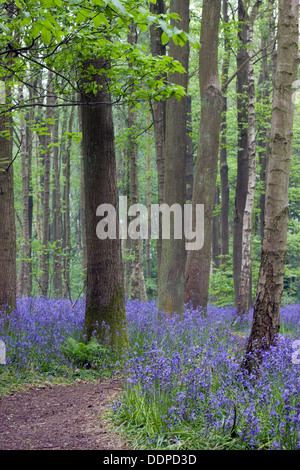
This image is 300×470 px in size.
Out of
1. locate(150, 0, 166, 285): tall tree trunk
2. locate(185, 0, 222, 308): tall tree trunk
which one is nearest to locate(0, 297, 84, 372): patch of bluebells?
locate(185, 0, 222, 308): tall tree trunk

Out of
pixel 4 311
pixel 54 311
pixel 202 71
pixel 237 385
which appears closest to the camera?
pixel 237 385

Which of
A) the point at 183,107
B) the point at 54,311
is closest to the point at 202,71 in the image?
the point at 183,107

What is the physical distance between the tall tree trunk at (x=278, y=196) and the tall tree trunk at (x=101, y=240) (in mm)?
2558

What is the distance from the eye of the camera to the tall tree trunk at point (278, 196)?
17.4 ft

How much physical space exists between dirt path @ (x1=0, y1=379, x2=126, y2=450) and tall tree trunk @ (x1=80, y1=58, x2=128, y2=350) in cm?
103

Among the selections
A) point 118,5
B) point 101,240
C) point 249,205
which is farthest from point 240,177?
point 118,5

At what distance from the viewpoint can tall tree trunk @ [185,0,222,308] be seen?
10430 mm

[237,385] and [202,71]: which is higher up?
[202,71]

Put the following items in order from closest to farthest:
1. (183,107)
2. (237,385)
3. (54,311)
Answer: (237,385)
(54,311)
(183,107)

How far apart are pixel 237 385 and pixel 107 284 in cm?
301

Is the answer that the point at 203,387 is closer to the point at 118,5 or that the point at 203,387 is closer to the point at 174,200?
the point at 118,5

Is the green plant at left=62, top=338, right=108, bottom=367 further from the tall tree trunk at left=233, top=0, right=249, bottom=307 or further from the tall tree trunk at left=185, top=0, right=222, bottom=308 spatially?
the tall tree trunk at left=233, top=0, right=249, bottom=307
